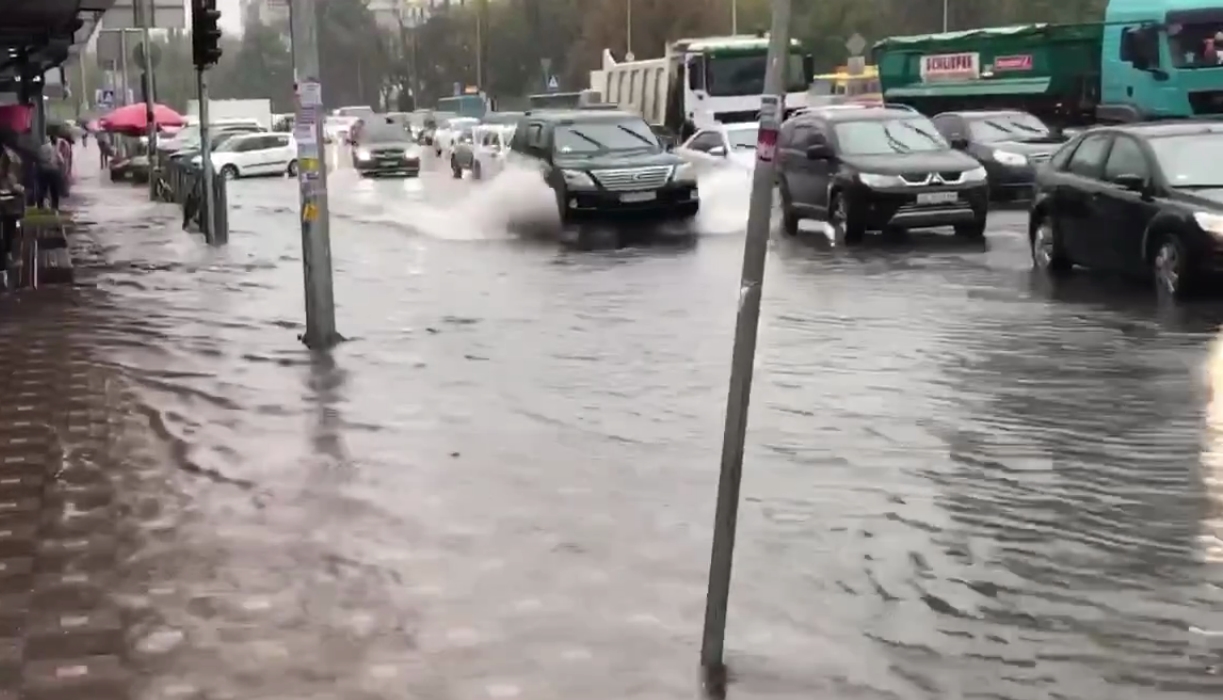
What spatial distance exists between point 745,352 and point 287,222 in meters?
Result: 25.1

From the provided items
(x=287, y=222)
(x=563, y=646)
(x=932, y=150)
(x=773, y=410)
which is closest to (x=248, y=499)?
(x=563, y=646)

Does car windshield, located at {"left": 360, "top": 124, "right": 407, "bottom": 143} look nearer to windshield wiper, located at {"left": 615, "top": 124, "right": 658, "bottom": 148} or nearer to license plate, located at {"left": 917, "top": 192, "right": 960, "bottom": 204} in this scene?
windshield wiper, located at {"left": 615, "top": 124, "right": 658, "bottom": 148}

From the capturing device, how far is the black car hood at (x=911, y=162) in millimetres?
20500

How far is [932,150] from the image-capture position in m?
21.4

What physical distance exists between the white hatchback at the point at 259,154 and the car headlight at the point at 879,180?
32391 millimetres

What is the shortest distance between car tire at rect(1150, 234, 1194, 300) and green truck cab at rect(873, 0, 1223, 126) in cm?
1544

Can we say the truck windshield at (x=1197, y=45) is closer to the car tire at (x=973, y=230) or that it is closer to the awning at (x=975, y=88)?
the awning at (x=975, y=88)

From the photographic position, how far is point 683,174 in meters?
24.1

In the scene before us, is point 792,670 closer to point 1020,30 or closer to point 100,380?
point 100,380

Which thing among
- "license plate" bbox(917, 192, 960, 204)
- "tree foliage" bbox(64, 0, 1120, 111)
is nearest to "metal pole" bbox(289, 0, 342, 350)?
"license plate" bbox(917, 192, 960, 204)

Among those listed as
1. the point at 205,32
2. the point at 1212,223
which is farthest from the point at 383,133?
the point at 1212,223

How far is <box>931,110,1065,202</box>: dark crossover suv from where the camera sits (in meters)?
26.7

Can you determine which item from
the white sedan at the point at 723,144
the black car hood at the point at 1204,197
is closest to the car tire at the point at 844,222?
the black car hood at the point at 1204,197

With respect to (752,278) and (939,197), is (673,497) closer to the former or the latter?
(752,278)
